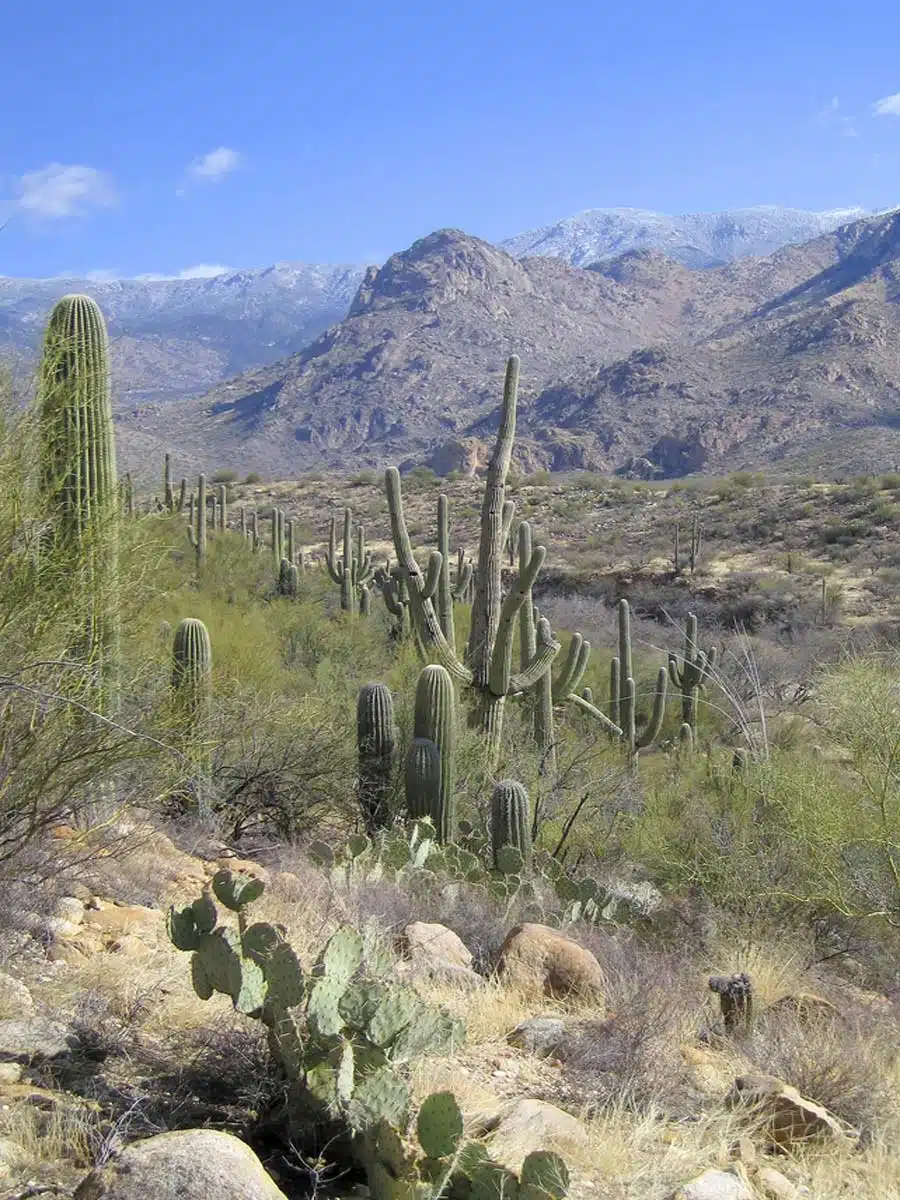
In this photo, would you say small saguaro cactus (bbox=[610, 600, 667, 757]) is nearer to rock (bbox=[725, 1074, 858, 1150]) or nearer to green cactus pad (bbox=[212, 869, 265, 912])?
rock (bbox=[725, 1074, 858, 1150])

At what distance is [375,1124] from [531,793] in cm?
853

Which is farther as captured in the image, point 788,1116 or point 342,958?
point 788,1116

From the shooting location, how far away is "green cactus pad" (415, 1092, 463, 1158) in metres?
3.28

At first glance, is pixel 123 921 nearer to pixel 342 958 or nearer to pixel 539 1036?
pixel 539 1036

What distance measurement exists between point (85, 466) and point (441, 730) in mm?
4381

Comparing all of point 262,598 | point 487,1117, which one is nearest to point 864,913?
point 487,1117

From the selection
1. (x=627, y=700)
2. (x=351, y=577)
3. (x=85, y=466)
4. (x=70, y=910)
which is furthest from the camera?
(x=351, y=577)

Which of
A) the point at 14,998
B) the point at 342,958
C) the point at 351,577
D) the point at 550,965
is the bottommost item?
the point at 550,965

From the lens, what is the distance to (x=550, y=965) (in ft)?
19.3

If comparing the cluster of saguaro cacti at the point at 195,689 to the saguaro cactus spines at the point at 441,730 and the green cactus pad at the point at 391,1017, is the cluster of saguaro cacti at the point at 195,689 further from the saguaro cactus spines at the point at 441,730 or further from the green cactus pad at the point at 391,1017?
the green cactus pad at the point at 391,1017

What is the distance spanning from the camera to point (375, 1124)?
11.1 ft

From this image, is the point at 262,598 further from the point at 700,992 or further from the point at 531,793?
the point at 700,992

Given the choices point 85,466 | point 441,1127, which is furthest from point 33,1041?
point 85,466

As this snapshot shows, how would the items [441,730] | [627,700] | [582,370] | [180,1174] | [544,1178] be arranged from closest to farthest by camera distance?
[180,1174]
[544,1178]
[441,730]
[627,700]
[582,370]
